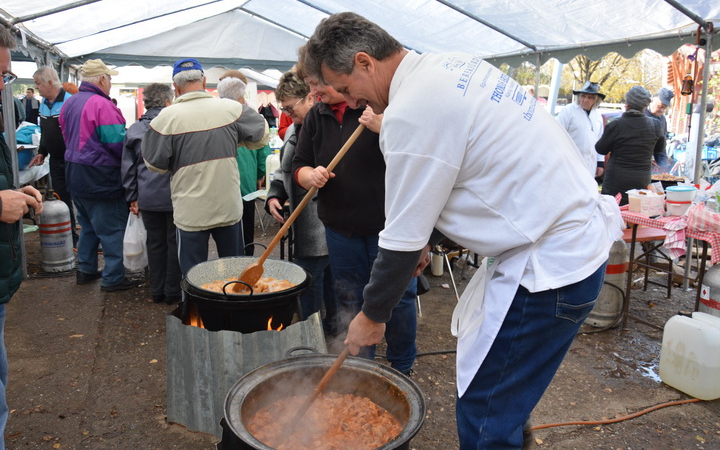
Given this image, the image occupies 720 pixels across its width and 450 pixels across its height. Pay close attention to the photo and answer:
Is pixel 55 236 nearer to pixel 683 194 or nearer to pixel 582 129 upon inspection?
pixel 683 194

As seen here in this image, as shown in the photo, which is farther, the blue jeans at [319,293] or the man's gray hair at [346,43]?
the blue jeans at [319,293]

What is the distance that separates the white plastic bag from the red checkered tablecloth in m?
4.70

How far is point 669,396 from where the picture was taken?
370cm

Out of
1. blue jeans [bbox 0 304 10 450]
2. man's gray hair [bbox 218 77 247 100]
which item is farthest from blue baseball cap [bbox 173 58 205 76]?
blue jeans [bbox 0 304 10 450]

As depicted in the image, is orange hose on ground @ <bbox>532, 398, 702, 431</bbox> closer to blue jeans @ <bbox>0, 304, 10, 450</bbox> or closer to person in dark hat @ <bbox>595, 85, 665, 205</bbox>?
blue jeans @ <bbox>0, 304, 10, 450</bbox>

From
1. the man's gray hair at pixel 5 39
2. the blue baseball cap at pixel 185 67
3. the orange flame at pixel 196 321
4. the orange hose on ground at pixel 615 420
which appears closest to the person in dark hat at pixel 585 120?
the orange hose on ground at pixel 615 420

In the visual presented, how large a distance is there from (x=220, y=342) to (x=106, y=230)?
11.2ft

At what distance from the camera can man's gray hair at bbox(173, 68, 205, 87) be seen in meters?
4.12

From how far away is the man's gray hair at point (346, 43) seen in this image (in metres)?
1.72

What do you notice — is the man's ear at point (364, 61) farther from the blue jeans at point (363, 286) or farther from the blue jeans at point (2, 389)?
the blue jeans at point (2, 389)

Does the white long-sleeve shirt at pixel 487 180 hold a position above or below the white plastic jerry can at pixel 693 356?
above

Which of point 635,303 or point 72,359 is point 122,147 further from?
point 635,303

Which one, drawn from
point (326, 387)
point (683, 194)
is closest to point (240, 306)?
point (326, 387)

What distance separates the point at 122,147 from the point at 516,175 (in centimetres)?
474
